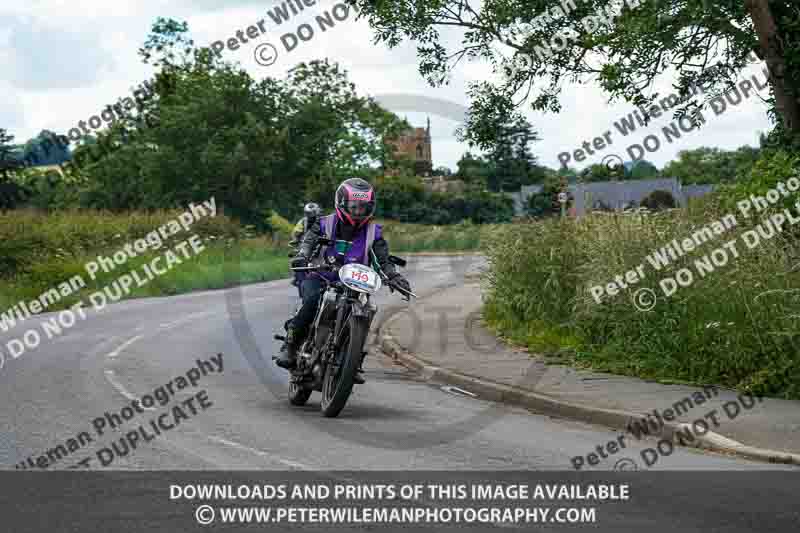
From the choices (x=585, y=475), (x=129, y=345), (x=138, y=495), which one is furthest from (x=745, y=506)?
(x=129, y=345)

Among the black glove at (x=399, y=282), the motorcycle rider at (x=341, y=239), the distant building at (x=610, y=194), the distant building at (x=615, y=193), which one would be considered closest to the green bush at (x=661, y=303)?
the distant building at (x=615, y=193)

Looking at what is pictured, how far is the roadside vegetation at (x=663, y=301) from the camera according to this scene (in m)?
12.7

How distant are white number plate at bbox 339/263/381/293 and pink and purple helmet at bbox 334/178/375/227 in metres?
0.65

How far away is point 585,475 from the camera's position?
8398 mm

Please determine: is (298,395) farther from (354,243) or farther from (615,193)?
(615,193)

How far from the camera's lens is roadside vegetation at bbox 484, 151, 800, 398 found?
12656mm

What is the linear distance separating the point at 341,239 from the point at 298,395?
1.68m

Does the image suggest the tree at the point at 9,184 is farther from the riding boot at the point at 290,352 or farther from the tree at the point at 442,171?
the riding boot at the point at 290,352

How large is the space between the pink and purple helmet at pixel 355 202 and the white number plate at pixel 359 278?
0.65 metres

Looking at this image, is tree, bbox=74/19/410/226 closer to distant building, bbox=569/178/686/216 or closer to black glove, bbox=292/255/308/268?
distant building, bbox=569/178/686/216

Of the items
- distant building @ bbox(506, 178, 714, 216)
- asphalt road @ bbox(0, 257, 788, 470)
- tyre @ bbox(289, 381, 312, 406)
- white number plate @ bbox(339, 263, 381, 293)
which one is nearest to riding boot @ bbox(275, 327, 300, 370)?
tyre @ bbox(289, 381, 312, 406)

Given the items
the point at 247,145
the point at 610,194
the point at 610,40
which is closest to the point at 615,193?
the point at 610,194

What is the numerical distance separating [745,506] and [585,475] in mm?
1291

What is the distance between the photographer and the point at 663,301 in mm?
14430
